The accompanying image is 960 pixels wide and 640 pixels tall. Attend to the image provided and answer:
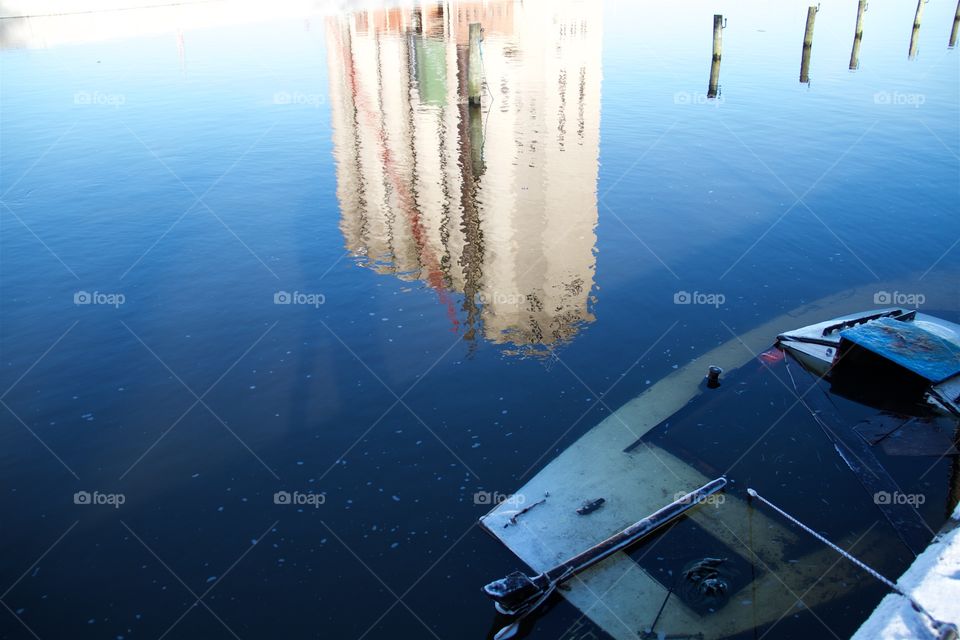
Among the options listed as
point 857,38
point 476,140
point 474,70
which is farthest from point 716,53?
point 476,140

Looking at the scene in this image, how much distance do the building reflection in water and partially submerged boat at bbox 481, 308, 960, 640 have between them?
9.74ft

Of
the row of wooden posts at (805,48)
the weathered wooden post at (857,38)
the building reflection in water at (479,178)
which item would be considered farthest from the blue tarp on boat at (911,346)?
the weathered wooden post at (857,38)

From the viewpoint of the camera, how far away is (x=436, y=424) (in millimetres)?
10711

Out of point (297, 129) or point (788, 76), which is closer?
point (297, 129)

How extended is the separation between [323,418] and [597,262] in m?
7.21

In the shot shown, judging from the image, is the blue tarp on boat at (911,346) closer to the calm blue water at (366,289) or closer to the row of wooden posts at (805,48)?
the calm blue water at (366,289)

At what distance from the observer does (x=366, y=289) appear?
47.5 feet

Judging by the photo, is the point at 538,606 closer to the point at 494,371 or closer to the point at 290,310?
the point at 494,371

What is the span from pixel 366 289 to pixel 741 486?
800 cm

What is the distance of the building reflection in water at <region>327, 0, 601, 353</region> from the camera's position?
14227mm

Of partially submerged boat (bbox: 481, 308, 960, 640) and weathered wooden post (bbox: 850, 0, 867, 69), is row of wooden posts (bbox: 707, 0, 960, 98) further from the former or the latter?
partially submerged boat (bbox: 481, 308, 960, 640)

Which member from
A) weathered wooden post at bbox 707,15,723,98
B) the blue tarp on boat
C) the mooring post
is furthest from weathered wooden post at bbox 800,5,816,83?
the blue tarp on boat

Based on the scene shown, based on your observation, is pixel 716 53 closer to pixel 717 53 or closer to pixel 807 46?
pixel 717 53

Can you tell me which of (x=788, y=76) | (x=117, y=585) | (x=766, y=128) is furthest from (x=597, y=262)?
(x=788, y=76)
